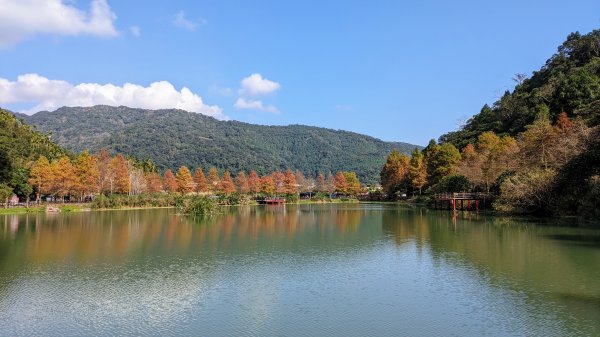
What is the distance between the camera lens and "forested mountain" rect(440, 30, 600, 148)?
61938 millimetres

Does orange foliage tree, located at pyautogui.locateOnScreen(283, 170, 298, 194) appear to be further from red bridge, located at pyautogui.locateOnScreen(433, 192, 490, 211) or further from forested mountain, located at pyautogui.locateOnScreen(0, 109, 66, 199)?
forested mountain, located at pyautogui.locateOnScreen(0, 109, 66, 199)

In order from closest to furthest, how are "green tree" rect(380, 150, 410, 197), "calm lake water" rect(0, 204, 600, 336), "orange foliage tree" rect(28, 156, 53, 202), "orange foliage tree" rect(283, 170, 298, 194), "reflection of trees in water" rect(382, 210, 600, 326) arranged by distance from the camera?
"calm lake water" rect(0, 204, 600, 336)
"reflection of trees in water" rect(382, 210, 600, 326)
"orange foliage tree" rect(28, 156, 53, 202)
"green tree" rect(380, 150, 410, 197)
"orange foliage tree" rect(283, 170, 298, 194)

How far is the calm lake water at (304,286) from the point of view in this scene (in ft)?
35.3

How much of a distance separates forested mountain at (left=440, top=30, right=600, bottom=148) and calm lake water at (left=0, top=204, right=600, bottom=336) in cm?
4194

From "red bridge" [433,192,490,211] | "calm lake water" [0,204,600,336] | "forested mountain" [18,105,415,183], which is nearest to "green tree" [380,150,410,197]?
"red bridge" [433,192,490,211]

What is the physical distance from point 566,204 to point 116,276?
3251 centimetres

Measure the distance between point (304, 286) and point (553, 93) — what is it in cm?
6687

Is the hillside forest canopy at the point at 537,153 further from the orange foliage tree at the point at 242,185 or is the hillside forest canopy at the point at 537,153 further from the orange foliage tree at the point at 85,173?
the orange foliage tree at the point at 85,173

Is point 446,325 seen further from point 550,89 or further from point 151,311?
point 550,89

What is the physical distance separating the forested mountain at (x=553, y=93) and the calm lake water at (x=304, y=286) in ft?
138

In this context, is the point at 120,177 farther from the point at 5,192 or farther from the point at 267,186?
the point at 267,186

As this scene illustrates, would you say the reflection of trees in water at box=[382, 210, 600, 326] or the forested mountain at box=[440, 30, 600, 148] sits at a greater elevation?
the forested mountain at box=[440, 30, 600, 148]

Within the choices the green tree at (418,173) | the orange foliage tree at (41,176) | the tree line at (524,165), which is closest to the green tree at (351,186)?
the green tree at (418,173)

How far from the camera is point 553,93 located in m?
68.2
